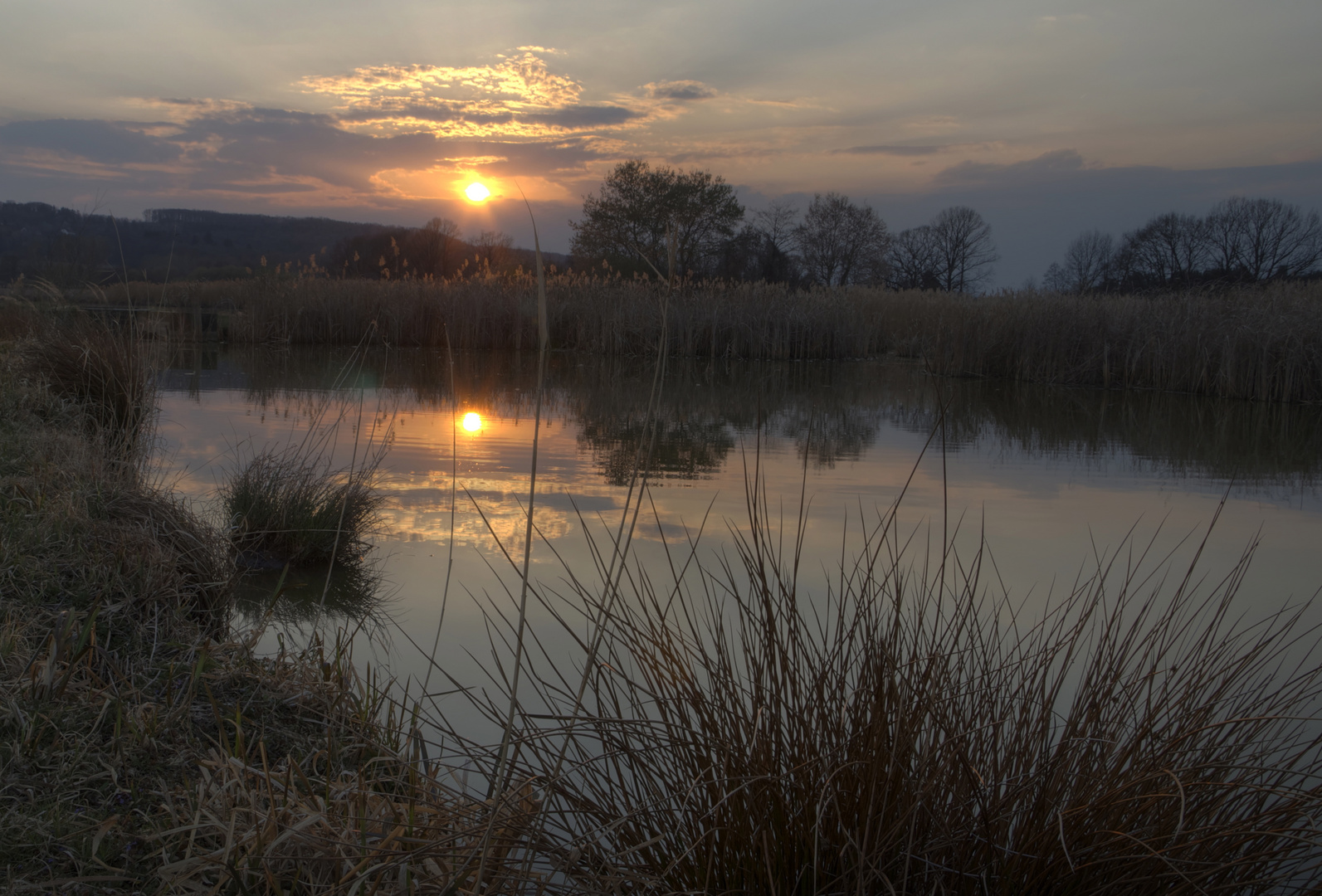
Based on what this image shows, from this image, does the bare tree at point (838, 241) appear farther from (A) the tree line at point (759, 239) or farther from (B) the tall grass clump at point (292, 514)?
(B) the tall grass clump at point (292, 514)

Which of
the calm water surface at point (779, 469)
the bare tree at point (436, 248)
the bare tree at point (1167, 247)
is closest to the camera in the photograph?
the calm water surface at point (779, 469)

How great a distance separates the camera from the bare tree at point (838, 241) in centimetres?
3806

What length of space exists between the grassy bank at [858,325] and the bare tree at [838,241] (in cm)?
1900

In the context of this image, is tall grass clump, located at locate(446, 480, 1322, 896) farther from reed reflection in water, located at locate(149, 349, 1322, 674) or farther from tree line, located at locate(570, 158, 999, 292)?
tree line, located at locate(570, 158, 999, 292)

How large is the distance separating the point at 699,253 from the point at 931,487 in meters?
32.9

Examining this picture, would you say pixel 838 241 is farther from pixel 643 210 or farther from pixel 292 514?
pixel 292 514

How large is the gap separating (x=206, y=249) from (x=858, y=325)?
5749cm

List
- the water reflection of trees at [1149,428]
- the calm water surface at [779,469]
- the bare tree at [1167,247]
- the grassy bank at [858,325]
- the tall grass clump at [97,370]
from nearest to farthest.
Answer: the calm water surface at [779,469] < the tall grass clump at [97,370] < the water reflection of trees at [1149,428] < the grassy bank at [858,325] < the bare tree at [1167,247]

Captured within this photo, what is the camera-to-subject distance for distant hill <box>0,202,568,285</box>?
718 centimetres

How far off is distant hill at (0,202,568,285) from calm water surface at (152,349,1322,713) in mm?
1387

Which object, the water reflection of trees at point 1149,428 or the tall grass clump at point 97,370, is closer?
the tall grass clump at point 97,370

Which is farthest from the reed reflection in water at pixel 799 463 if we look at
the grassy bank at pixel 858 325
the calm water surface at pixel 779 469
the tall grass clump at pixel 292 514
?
the grassy bank at pixel 858 325

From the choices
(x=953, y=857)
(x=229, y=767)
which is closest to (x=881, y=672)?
(x=953, y=857)

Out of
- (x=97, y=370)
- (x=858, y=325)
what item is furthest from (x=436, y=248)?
(x=97, y=370)
